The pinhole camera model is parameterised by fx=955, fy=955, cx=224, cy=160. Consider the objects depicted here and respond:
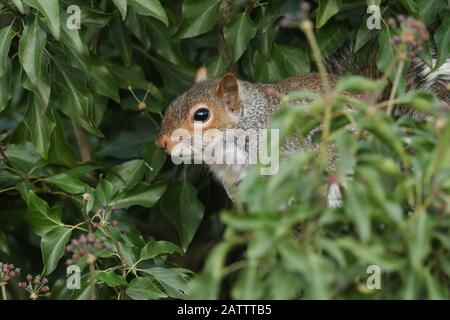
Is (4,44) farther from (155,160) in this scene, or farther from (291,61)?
(291,61)

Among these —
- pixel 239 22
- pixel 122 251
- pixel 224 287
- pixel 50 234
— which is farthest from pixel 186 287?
pixel 224 287

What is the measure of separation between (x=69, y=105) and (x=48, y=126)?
0.07m

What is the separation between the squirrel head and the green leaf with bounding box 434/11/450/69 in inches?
17.6

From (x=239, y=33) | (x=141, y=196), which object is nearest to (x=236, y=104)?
(x=239, y=33)

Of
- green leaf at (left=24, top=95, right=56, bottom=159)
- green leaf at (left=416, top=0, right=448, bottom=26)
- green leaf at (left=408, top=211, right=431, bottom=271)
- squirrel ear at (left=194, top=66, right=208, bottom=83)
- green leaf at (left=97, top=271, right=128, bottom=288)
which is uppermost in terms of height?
green leaf at (left=416, top=0, right=448, bottom=26)

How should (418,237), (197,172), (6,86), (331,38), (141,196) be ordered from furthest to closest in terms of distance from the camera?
1. (197,172)
2. (331,38)
3. (141,196)
4. (6,86)
5. (418,237)

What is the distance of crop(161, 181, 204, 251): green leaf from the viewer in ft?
7.50

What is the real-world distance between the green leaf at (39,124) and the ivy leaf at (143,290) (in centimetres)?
38

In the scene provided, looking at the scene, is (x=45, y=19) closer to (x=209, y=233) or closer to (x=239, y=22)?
(x=239, y=22)

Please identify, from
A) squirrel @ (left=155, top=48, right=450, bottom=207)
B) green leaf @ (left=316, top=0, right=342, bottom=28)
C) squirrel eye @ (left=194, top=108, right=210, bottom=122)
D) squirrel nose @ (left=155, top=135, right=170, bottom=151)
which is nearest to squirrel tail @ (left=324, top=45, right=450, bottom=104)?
squirrel @ (left=155, top=48, right=450, bottom=207)

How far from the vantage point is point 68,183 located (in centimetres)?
212

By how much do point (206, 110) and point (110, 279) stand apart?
1.66 ft

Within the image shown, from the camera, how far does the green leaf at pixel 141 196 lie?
2.10 m

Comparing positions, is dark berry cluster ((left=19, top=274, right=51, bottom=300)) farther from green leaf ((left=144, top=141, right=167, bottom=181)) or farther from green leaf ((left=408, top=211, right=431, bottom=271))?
green leaf ((left=408, top=211, right=431, bottom=271))
